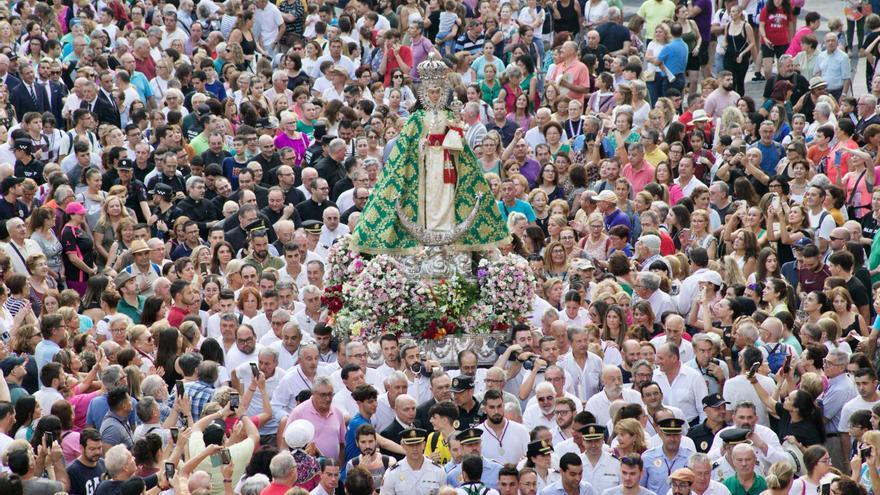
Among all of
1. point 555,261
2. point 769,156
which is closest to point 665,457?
point 555,261

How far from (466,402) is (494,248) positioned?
2883 millimetres

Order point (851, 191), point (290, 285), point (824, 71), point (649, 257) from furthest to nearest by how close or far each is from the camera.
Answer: point (824, 71), point (851, 191), point (649, 257), point (290, 285)

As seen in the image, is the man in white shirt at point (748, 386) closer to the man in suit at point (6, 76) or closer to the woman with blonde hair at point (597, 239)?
the woman with blonde hair at point (597, 239)

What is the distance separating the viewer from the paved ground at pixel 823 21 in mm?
Answer: 27672

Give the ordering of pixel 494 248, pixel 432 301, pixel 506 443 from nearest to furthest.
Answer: pixel 506 443
pixel 432 301
pixel 494 248

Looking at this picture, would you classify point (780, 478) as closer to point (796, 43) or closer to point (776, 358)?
point (776, 358)

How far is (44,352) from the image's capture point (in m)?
16.5

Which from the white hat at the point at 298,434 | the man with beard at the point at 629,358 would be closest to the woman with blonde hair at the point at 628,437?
the man with beard at the point at 629,358

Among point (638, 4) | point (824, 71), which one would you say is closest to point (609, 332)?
point (824, 71)

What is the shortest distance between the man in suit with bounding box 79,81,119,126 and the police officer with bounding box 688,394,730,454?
10419mm

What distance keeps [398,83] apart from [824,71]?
5.41 meters

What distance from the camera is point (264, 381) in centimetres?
1584

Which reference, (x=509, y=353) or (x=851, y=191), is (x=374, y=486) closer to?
(x=509, y=353)

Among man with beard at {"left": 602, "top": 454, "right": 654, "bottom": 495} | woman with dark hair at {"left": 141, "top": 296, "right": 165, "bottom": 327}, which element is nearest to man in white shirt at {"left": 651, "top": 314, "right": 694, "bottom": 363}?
man with beard at {"left": 602, "top": 454, "right": 654, "bottom": 495}
